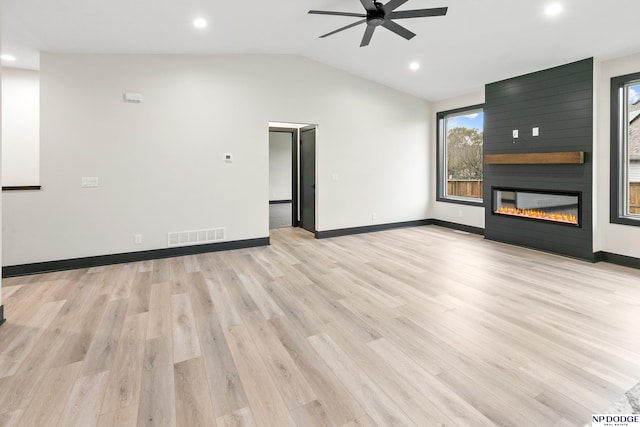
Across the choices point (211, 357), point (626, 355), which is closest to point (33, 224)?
point (211, 357)

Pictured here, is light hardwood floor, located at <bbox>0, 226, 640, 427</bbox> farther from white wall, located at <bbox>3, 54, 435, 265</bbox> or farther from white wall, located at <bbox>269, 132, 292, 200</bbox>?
white wall, located at <bbox>269, 132, 292, 200</bbox>

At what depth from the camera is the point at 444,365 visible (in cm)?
222

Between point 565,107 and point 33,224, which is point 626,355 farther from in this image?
point 33,224

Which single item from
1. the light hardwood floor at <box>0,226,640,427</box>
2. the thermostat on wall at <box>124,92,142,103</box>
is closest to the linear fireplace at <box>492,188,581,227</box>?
the light hardwood floor at <box>0,226,640,427</box>

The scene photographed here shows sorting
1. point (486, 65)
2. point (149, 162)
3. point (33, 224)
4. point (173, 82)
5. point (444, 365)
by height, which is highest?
point (486, 65)

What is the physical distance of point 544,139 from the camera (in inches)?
200

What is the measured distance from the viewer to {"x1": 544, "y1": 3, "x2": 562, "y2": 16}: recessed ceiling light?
3535 mm

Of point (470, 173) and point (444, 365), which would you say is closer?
point (444, 365)

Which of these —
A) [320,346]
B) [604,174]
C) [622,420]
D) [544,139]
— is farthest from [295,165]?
[622,420]

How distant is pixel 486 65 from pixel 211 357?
18.1ft

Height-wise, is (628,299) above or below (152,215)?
below

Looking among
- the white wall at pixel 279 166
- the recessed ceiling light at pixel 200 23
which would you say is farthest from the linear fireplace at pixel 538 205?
the white wall at pixel 279 166

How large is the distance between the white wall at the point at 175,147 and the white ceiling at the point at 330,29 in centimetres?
35

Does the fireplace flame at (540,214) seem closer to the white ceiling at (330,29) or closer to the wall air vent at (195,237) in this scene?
the white ceiling at (330,29)
